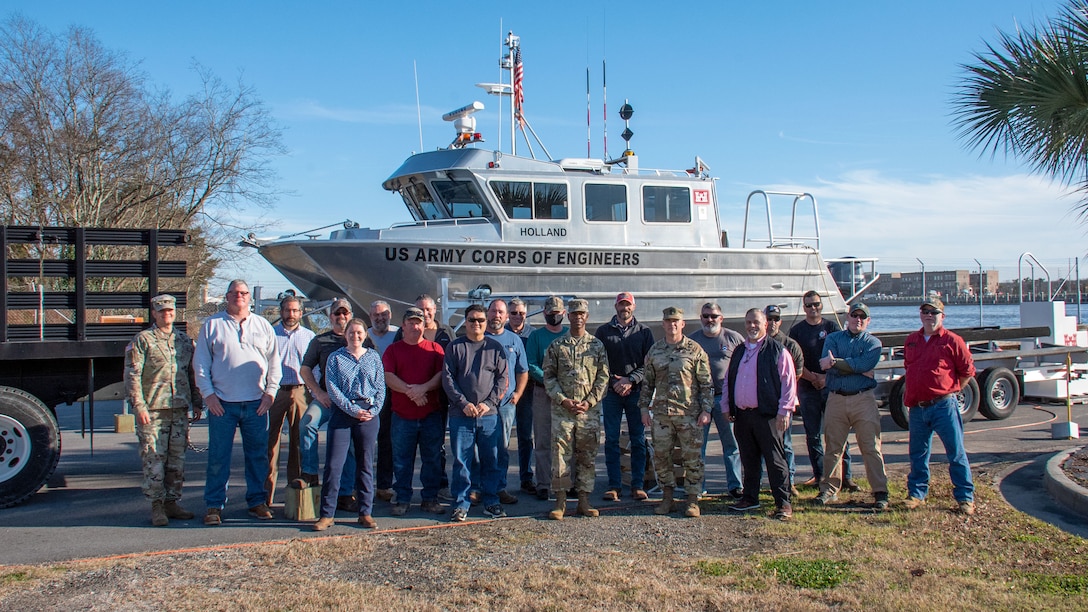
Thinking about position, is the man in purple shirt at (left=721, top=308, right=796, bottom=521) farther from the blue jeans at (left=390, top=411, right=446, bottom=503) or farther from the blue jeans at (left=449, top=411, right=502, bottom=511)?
the blue jeans at (left=390, top=411, right=446, bottom=503)

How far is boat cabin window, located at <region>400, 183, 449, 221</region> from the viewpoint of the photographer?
12.7 meters

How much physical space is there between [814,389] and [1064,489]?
6.39 feet

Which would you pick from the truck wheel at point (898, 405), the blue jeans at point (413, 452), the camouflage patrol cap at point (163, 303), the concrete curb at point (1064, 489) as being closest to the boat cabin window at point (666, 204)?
the truck wheel at point (898, 405)

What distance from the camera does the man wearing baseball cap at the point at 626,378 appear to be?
696 centimetres

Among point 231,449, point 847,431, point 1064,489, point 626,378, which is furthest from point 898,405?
point 231,449

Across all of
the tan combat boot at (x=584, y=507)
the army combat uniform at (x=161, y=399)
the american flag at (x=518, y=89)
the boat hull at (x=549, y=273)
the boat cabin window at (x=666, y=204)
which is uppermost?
the american flag at (x=518, y=89)

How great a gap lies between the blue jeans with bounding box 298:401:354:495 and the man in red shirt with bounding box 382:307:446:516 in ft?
1.19

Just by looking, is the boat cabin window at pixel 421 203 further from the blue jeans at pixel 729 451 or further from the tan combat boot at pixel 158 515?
the tan combat boot at pixel 158 515

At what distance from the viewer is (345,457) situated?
627 cm

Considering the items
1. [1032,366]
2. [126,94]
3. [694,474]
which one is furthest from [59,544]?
[126,94]

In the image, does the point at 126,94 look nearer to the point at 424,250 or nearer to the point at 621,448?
the point at 424,250

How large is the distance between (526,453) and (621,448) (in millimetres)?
894

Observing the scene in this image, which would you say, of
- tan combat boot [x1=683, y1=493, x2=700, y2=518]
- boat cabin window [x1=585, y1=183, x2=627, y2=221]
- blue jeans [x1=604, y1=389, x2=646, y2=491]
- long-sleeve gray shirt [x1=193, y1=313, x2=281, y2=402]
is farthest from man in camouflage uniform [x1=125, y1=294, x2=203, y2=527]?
boat cabin window [x1=585, y1=183, x2=627, y2=221]

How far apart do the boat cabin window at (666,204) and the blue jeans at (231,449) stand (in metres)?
7.88
